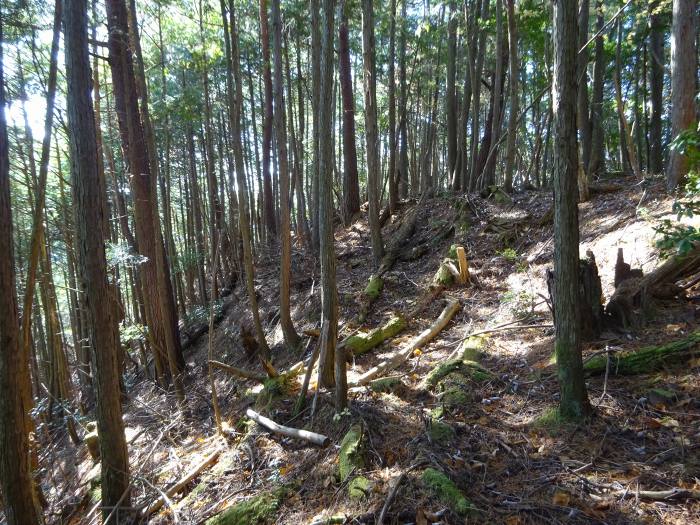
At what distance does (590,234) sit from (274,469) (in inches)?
246

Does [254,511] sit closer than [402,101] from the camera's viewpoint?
Yes

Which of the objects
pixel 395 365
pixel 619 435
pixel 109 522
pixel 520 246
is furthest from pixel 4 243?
pixel 520 246

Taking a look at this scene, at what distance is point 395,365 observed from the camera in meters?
5.99

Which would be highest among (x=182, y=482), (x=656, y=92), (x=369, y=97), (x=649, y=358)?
(x=656, y=92)

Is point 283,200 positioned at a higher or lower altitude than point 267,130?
lower

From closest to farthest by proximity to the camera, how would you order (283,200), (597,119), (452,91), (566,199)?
(566,199)
(283,200)
(452,91)
(597,119)

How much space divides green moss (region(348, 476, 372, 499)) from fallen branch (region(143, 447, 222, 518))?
7.43 feet

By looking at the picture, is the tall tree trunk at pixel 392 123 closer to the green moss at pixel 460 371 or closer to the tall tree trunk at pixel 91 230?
the green moss at pixel 460 371

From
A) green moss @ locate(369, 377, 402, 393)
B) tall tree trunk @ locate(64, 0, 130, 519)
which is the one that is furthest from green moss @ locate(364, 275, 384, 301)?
tall tree trunk @ locate(64, 0, 130, 519)

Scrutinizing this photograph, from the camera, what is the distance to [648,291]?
5008 mm

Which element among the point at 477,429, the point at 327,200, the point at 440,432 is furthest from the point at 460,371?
the point at 327,200

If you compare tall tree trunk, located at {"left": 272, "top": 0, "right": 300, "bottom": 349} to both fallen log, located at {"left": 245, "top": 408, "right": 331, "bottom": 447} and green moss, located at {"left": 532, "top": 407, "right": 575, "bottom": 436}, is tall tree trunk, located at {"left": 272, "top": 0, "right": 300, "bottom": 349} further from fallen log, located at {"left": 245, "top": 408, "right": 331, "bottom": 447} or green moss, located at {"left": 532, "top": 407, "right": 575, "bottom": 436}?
green moss, located at {"left": 532, "top": 407, "right": 575, "bottom": 436}

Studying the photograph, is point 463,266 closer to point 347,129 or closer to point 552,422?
point 552,422

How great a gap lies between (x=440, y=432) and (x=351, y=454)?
80cm
